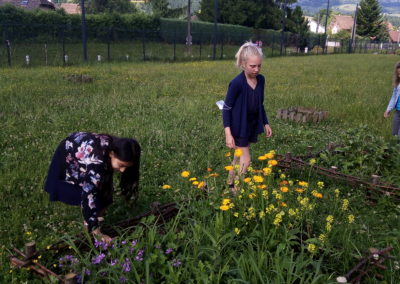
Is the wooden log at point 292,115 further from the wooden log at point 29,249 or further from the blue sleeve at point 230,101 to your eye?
the wooden log at point 29,249

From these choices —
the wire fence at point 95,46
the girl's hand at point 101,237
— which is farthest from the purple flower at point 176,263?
the wire fence at point 95,46

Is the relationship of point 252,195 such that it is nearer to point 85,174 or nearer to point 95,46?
point 85,174

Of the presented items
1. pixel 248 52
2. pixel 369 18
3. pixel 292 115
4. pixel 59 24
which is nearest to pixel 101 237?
pixel 248 52

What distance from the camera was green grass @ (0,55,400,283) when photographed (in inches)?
147

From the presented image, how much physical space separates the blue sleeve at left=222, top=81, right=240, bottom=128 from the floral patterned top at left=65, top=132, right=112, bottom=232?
155 centimetres

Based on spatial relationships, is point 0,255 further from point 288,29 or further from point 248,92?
point 288,29

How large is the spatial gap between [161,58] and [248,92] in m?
23.0

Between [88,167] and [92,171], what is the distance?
0.06 m

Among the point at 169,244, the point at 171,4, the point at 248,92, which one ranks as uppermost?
the point at 171,4

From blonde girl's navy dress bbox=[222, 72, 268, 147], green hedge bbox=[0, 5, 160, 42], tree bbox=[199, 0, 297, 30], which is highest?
tree bbox=[199, 0, 297, 30]

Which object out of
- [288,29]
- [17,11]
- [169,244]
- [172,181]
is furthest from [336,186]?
[288,29]

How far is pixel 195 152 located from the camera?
5875mm

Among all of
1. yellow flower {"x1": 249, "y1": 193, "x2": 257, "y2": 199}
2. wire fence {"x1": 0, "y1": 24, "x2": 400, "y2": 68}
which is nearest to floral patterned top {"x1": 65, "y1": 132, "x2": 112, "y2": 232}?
yellow flower {"x1": 249, "y1": 193, "x2": 257, "y2": 199}

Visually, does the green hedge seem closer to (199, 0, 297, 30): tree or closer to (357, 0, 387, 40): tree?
(199, 0, 297, 30): tree
